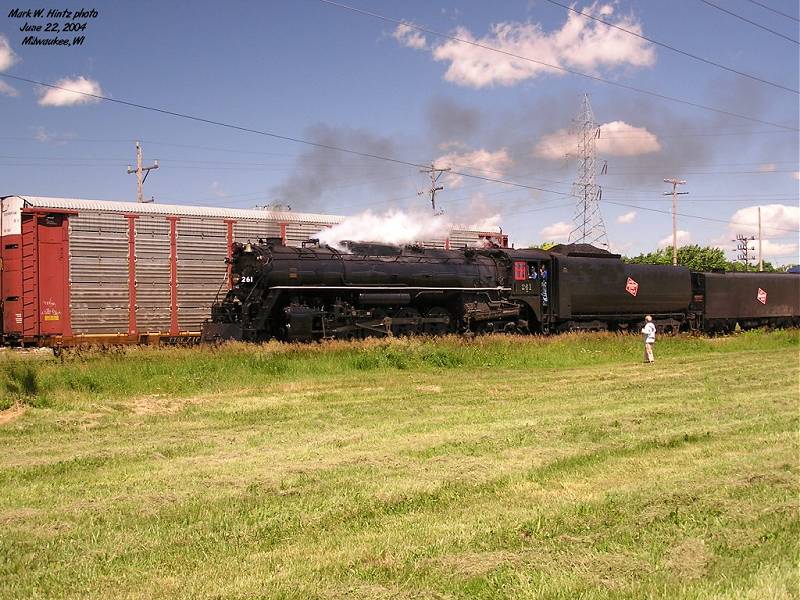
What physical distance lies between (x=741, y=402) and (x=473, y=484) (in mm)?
6786

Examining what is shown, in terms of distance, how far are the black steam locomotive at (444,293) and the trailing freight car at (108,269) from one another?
167cm

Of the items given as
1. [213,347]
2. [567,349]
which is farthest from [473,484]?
[567,349]

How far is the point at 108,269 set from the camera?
2036 cm

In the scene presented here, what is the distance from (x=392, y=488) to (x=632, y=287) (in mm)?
22143

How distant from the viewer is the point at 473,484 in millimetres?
7008

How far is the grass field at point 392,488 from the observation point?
4781 mm

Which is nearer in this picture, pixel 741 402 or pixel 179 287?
pixel 741 402

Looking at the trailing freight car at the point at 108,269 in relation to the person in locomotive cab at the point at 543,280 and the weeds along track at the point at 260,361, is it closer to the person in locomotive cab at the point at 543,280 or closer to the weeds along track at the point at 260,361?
the weeds along track at the point at 260,361

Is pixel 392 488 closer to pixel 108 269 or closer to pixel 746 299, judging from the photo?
pixel 108 269

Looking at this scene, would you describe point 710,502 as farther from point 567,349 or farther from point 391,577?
point 567,349

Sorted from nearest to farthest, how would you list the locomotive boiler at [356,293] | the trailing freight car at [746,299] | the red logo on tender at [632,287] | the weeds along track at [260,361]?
the weeds along track at [260,361], the locomotive boiler at [356,293], the red logo on tender at [632,287], the trailing freight car at [746,299]

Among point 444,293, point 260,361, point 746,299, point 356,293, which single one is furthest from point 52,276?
point 746,299

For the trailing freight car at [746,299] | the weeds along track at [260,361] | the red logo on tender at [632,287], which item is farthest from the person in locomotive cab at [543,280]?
the trailing freight car at [746,299]

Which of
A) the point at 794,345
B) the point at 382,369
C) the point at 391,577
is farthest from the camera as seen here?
the point at 794,345
